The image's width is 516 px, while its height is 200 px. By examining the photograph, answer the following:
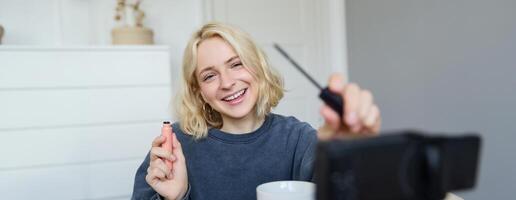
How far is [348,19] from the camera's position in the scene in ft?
8.68

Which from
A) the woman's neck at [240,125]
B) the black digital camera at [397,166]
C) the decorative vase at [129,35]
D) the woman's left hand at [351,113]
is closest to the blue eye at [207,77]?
the woman's neck at [240,125]

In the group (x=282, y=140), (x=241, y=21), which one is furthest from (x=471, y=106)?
(x=241, y=21)

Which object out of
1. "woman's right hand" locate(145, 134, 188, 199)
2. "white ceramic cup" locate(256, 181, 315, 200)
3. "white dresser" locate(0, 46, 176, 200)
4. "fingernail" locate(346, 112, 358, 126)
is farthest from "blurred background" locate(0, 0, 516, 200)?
"fingernail" locate(346, 112, 358, 126)

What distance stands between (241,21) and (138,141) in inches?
40.1

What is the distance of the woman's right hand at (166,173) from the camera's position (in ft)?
2.22

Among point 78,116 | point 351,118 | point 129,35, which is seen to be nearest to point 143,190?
point 351,118

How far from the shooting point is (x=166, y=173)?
69 centimetres

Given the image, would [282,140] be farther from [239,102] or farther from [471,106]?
[471,106]

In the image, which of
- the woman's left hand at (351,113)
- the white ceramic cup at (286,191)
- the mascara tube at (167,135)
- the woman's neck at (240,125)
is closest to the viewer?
the woman's left hand at (351,113)

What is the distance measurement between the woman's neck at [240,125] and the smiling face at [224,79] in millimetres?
37

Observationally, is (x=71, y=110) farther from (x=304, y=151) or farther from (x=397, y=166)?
(x=397, y=166)

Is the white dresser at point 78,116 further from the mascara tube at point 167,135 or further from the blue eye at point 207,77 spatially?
the mascara tube at point 167,135

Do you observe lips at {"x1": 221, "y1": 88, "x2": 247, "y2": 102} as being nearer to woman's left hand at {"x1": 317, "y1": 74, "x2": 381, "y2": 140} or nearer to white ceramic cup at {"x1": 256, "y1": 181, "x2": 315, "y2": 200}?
white ceramic cup at {"x1": 256, "y1": 181, "x2": 315, "y2": 200}

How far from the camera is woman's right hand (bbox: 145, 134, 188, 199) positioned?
2.22ft
